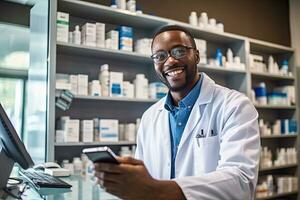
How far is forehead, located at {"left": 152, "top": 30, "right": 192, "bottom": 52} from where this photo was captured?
4.50 ft

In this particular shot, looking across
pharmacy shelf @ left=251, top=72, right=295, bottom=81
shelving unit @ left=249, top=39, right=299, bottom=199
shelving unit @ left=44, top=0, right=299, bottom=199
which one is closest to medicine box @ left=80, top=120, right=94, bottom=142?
shelving unit @ left=44, top=0, right=299, bottom=199

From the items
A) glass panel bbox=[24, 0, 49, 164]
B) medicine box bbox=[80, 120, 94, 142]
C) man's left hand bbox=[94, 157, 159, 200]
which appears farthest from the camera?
medicine box bbox=[80, 120, 94, 142]

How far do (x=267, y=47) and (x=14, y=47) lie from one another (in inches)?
108

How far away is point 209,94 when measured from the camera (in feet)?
4.42

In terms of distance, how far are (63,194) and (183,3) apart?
262cm

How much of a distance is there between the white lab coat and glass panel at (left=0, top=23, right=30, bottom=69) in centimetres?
134

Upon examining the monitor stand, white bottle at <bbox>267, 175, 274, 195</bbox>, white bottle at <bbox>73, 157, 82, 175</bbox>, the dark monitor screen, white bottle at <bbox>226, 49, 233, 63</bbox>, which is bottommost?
white bottle at <bbox>267, 175, 274, 195</bbox>

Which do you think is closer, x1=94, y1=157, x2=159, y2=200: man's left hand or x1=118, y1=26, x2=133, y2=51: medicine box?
x1=94, y1=157, x2=159, y2=200: man's left hand

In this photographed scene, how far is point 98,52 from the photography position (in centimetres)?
232

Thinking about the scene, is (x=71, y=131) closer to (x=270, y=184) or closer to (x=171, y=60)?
(x=171, y=60)

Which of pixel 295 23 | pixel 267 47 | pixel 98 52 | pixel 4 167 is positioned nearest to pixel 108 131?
pixel 98 52

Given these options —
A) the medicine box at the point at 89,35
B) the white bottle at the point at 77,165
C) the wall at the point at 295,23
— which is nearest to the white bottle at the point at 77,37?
the medicine box at the point at 89,35

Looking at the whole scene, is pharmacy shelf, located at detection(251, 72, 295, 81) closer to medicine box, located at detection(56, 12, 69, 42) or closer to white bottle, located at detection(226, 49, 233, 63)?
white bottle, located at detection(226, 49, 233, 63)

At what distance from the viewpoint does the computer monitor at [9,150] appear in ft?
3.04
